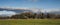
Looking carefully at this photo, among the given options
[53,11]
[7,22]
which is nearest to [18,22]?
[7,22]

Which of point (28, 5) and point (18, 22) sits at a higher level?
point (28, 5)

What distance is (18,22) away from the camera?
8.76ft

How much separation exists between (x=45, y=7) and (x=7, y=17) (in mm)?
702

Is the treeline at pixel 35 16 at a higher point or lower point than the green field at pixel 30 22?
higher

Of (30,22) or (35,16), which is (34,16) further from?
(30,22)

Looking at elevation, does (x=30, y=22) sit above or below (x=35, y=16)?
below

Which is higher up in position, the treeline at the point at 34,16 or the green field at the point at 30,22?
the treeline at the point at 34,16

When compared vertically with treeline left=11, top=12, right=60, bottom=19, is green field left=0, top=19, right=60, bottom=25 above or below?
below

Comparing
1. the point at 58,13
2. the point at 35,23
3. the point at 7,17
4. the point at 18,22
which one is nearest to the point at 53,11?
the point at 58,13

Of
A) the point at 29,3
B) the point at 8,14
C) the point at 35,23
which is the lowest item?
the point at 35,23

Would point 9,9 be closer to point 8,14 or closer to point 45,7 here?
point 8,14

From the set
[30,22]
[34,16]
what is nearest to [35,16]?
[34,16]

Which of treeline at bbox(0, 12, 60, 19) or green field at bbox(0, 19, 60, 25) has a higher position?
treeline at bbox(0, 12, 60, 19)

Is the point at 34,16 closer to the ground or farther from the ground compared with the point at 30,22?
farther from the ground
